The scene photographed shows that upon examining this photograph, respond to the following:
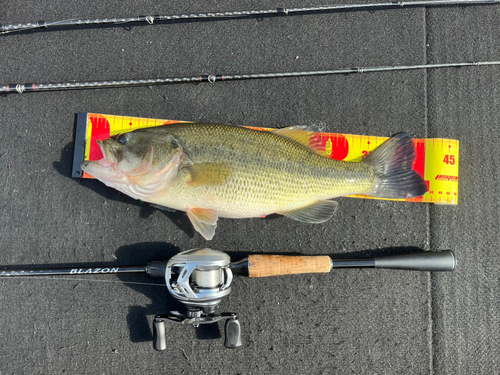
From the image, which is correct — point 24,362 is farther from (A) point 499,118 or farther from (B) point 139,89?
(A) point 499,118

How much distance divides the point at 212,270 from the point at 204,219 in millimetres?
329

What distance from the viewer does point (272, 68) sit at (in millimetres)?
2359

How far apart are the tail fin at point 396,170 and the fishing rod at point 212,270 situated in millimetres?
439

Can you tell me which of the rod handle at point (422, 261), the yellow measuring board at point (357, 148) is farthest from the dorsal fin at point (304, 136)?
the rod handle at point (422, 261)

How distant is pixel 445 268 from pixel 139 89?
2.52 m

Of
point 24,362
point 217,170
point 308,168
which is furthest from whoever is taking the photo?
point 24,362

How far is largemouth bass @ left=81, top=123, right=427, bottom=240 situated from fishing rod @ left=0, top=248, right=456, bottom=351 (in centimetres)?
23

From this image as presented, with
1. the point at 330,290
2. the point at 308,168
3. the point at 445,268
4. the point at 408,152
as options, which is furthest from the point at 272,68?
the point at 445,268

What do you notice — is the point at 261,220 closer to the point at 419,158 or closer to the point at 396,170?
the point at 396,170

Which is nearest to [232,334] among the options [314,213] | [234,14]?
[314,213]

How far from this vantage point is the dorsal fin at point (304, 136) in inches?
83.4

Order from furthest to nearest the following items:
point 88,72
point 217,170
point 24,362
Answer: point 88,72 < point 24,362 < point 217,170

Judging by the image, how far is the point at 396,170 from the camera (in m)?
2.14

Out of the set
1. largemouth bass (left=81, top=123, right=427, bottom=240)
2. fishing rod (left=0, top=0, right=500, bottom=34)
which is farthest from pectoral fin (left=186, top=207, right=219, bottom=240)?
fishing rod (left=0, top=0, right=500, bottom=34)
